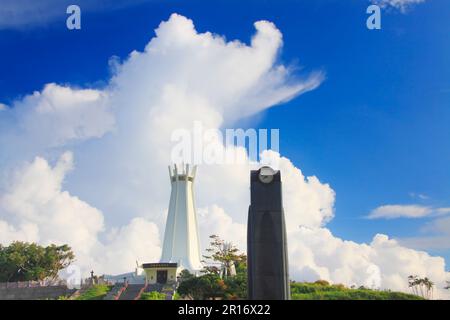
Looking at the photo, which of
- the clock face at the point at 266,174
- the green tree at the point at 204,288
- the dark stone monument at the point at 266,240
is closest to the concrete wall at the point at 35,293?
the green tree at the point at 204,288

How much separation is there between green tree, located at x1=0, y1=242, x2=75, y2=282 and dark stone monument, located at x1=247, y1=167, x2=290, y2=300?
25.1 metres

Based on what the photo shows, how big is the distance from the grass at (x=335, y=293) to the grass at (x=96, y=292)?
8581mm

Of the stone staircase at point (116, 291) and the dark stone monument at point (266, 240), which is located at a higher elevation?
the dark stone monument at point (266, 240)

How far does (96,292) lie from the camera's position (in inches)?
819

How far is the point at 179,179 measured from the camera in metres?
32.7

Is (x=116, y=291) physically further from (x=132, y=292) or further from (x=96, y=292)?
(x=96, y=292)

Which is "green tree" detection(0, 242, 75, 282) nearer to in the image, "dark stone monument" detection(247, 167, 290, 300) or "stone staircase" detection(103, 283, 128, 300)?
"stone staircase" detection(103, 283, 128, 300)

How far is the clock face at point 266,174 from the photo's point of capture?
8484mm

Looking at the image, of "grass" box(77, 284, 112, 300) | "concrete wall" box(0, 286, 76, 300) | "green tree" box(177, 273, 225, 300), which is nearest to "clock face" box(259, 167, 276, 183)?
"green tree" box(177, 273, 225, 300)

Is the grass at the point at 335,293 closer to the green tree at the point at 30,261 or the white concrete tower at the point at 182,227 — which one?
the white concrete tower at the point at 182,227

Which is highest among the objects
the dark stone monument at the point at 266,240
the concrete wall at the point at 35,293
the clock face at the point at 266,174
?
the clock face at the point at 266,174

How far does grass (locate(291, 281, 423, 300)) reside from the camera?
1608cm
